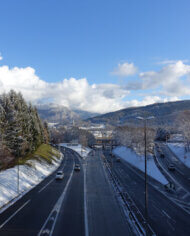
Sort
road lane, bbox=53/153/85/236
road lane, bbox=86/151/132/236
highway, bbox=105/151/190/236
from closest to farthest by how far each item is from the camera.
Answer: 1. road lane, bbox=53/153/85/236
2. road lane, bbox=86/151/132/236
3. highway, bbox=105/151/190/236

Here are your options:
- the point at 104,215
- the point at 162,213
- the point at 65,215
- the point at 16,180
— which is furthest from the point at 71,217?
the point at 16,180

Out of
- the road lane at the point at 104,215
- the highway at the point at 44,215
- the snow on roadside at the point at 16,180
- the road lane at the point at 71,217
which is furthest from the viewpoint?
the snow on roadside at the point at 16,180

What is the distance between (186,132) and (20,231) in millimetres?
52960

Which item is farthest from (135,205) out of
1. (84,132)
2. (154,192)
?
(84,132)

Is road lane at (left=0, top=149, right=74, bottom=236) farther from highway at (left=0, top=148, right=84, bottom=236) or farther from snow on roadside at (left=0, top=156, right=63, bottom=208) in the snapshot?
snow on roadside at (left=0, top=156, right=63, bottom=208)

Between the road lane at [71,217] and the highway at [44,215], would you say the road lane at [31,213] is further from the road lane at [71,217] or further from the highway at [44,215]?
the road lane at [71,217]

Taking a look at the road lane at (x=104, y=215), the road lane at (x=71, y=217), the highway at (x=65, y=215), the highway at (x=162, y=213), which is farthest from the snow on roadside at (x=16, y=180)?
the highway at (x=162, y=213)

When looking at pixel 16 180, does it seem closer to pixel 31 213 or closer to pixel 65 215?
pixel 31 213

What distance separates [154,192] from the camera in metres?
28.7

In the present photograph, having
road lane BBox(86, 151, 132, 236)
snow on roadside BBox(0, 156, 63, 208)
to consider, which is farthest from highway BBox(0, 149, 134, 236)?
snow on roadside BBox(0, 156, 63, 208)

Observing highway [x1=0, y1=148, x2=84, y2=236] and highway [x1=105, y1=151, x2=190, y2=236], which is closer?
highway [x1=0, y1=148, x2=84, y2=236]

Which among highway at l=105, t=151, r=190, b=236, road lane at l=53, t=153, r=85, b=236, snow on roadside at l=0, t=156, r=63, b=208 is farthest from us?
snow on roadside at l=0, t=156, r=63, b=208

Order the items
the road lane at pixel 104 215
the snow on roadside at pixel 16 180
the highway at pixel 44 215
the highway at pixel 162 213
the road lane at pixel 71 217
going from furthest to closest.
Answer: the snow on roadside at pixel 16 180 → the highway at pixel 162 213 → the road lane at pixel 104 215 → the highway at pixel 44 215 → the road lane at pixel 71 217

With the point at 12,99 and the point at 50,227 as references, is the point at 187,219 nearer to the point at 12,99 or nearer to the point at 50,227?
the point at 50,227
